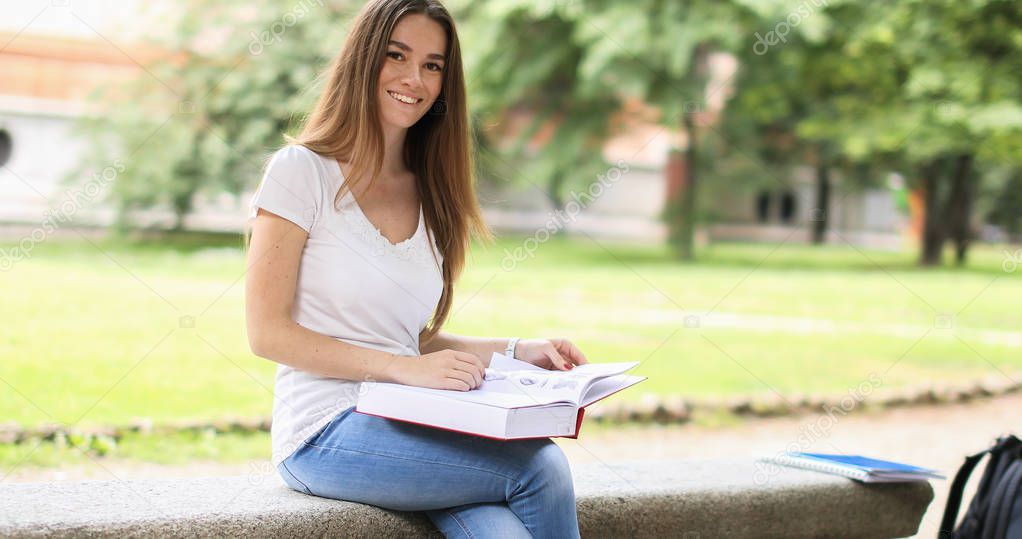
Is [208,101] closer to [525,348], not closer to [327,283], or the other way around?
[525,348]

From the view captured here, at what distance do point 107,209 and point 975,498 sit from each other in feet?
42.9

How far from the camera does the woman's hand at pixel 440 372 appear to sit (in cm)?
165

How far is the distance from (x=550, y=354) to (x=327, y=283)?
49 cm

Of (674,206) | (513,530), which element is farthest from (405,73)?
(674,206)

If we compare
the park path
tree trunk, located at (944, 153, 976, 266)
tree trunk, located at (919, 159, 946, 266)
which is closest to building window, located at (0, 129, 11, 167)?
the park path

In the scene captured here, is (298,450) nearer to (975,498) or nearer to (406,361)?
(406,361)

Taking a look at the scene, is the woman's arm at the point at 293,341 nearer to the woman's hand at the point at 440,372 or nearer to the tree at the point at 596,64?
the woman's hand at the point at 440,372

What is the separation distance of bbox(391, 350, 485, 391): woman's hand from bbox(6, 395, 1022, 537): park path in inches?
96.6

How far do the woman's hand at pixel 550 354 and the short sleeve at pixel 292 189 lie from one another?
1.72 ft

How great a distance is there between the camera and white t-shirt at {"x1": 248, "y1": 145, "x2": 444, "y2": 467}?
1.69 metres

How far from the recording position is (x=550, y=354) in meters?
1.97
